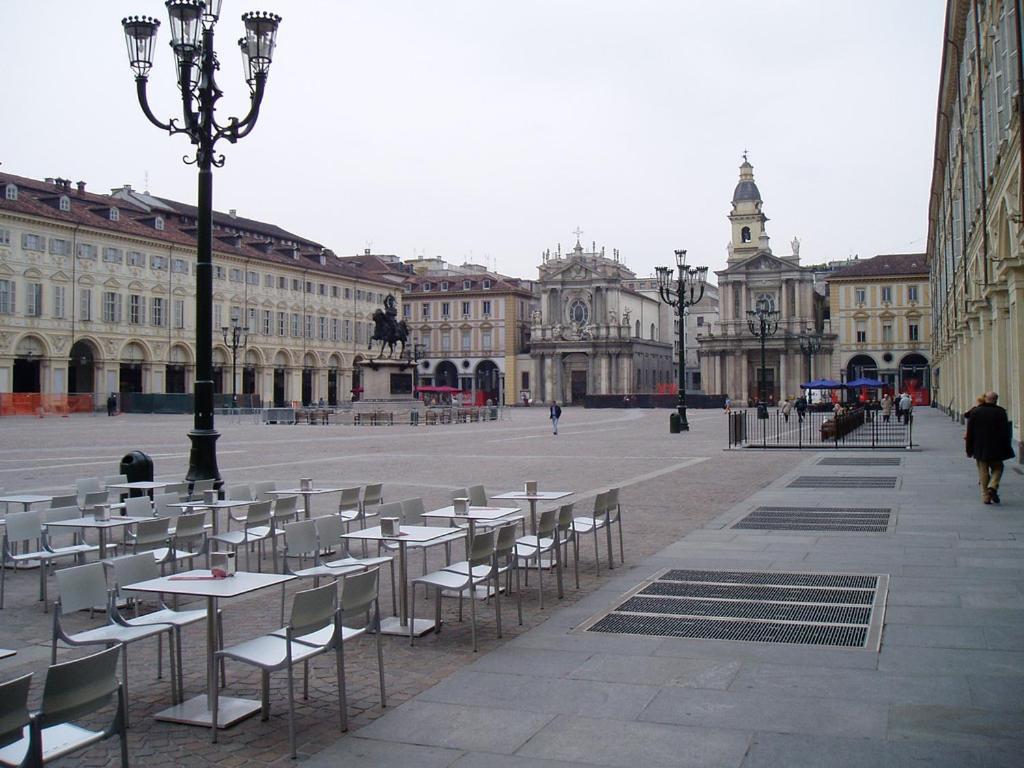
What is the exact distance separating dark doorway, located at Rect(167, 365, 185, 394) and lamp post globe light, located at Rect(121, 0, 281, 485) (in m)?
57.2

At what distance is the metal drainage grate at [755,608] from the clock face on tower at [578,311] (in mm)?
94719

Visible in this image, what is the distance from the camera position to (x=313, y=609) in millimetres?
5977

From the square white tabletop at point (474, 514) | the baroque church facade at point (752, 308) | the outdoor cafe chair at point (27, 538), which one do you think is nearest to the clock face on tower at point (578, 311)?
the baroque church facade at point (752, 308)

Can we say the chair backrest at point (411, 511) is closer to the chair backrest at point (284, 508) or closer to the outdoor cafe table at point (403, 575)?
the outdoor cafe table at point (403, 575)

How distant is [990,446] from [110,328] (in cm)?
5839

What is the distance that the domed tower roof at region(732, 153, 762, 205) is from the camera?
3957 inches

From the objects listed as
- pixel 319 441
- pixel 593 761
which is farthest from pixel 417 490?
pixel 319 441

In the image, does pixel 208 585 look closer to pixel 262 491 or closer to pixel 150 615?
pixel 150 615

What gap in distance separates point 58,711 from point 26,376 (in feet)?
202

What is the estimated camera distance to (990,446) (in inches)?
602

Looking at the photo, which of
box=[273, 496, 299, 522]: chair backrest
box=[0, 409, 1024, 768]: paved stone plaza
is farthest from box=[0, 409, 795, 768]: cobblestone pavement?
box=[273, 496, 299, 522]: chair backrest

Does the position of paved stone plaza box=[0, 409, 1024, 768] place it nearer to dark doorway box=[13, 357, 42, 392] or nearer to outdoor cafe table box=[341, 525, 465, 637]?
outdoor cafe table box=[341, 525, 465, 637]

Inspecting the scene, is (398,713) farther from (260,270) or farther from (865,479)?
(260,270)

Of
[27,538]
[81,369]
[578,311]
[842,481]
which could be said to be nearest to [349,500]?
[27,538]
